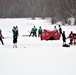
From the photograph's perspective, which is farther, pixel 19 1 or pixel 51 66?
pixel 19 1

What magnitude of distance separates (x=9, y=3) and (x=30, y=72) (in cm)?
10476

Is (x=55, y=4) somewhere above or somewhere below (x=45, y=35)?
above

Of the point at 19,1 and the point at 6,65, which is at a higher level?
the point at 19,1

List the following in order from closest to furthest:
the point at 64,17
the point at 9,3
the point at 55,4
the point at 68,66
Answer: the point at 68,66
the point at 64,17
the point at 55,4
the point at 9,3

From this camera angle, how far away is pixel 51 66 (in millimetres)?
12562

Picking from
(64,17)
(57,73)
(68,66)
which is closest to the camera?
(57,73)

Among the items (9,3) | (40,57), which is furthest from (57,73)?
(9,3)

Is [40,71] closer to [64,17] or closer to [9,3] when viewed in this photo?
[64,17]

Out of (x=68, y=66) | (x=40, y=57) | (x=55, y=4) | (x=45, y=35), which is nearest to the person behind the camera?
(x=68, y=66)

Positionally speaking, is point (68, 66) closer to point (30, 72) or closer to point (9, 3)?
point (30, 72)

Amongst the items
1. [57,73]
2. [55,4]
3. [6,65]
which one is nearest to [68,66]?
[57,73]

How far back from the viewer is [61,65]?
12.7 metres

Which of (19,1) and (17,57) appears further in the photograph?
(19,1)

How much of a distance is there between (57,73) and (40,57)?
13.3 feet
